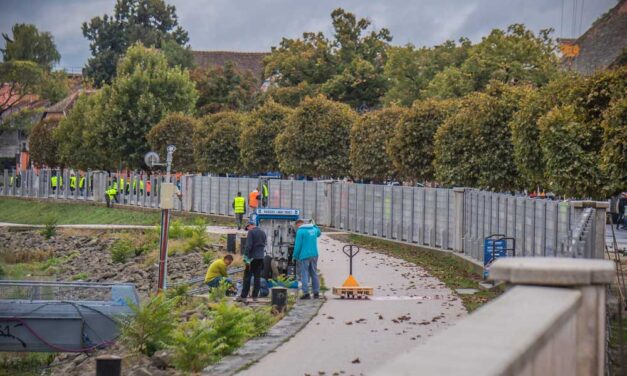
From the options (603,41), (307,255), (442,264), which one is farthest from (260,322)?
(603,41)

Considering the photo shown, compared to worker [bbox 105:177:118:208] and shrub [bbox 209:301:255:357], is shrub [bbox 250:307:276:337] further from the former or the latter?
worker [bbox 105:177:118:208]

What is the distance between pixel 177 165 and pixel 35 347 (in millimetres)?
51787

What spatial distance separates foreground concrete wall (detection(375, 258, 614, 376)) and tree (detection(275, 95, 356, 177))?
5242cm

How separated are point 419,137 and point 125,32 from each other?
89.3 metres

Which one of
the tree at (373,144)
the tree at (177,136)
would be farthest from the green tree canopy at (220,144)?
the tree at (373,144)

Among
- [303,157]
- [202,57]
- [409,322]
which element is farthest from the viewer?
[202,57]

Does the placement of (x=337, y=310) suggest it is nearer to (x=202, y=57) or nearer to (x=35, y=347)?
(x=35, y=347)

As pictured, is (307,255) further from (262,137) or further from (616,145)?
(262,137)

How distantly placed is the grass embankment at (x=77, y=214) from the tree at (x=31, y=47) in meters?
36.4

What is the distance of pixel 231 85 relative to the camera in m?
103

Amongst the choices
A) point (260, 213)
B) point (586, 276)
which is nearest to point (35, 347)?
point (260, 213)

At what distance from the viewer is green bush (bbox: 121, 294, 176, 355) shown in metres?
21.8

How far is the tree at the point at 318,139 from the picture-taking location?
6150 cm

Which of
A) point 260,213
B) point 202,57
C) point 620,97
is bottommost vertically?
point 260,213
